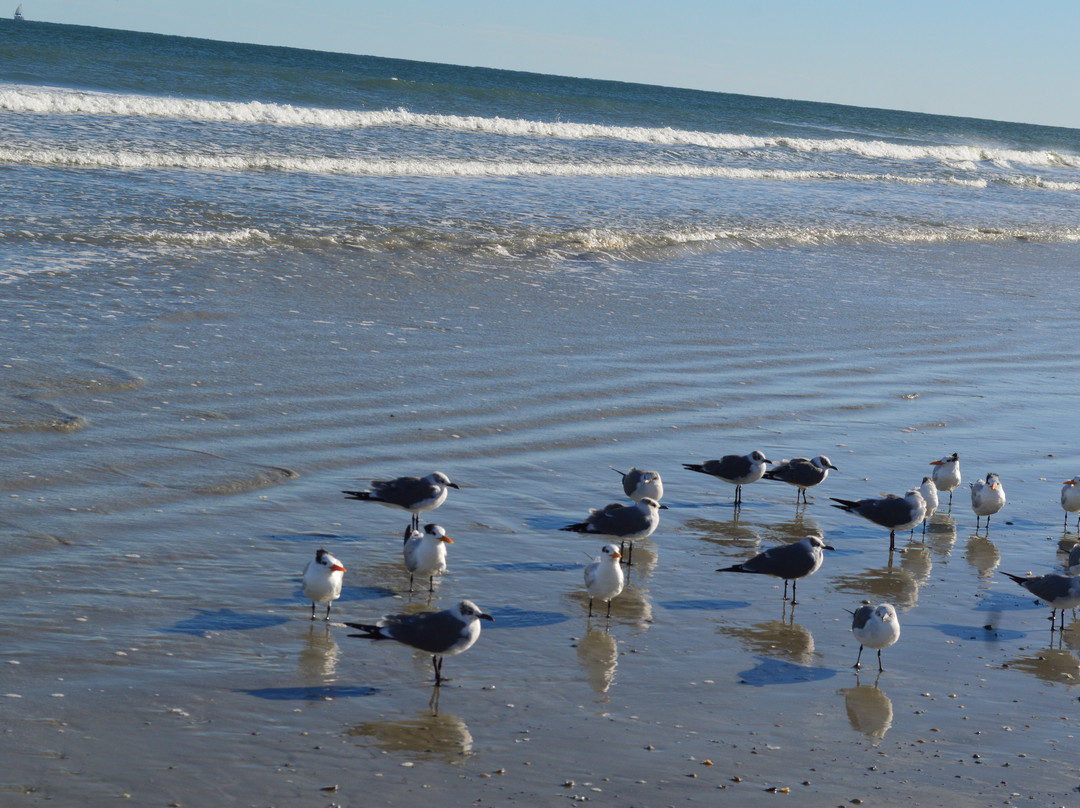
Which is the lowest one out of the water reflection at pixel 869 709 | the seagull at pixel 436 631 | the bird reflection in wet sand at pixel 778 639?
the bird reflection in wet sand at pixel 778 639

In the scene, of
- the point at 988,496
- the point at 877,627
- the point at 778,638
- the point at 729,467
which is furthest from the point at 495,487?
the point at 988,496

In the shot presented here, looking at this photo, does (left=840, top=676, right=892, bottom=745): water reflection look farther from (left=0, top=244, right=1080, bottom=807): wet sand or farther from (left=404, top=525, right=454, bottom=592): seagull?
(left=404, top=525, right=454, bottom=592): seagull

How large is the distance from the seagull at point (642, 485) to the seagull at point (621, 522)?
2.22 ft

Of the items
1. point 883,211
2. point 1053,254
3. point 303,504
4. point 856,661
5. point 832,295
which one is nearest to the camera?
point 856,661

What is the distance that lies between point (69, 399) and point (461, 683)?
5141 mm

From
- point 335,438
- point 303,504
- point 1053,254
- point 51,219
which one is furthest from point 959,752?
point 1053,254

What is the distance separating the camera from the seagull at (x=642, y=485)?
8.33 metres

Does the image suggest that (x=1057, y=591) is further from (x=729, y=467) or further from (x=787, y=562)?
(x=729, y=467)

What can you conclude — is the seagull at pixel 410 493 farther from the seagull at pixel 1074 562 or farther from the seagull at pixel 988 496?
the seagull at pixel 1074 562

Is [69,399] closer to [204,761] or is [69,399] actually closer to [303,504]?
[303,504]

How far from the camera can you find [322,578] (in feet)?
20.3

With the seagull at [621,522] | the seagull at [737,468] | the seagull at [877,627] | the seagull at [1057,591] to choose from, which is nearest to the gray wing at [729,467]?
the seagull at [737,468]

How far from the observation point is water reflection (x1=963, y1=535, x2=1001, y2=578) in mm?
8117

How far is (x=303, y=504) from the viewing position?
25.9 feet
